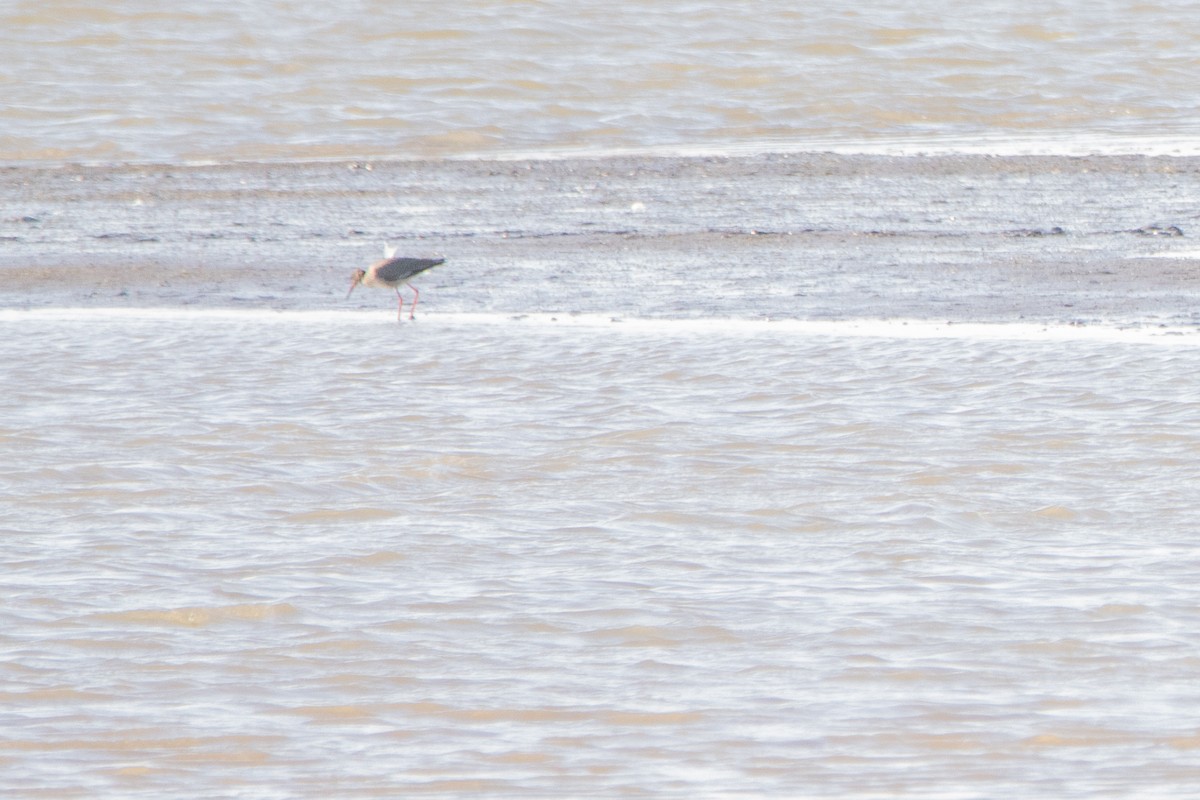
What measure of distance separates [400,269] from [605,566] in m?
4.08

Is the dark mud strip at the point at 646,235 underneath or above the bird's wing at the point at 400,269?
underneath

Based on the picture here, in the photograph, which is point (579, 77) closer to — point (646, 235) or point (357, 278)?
point (646, 235)

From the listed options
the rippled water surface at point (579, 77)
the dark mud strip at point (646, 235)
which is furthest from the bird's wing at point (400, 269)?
the rippled water surface at point (579, 77)

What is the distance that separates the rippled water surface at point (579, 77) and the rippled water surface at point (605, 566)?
25.2 ft

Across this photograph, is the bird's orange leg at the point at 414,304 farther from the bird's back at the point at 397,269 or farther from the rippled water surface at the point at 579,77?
the rippled water surface at the point at 579,77

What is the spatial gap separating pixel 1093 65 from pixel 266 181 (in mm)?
8366

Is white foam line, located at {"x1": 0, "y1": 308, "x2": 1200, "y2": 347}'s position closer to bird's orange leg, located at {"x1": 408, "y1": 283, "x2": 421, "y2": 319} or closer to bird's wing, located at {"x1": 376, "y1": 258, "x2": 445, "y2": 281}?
bird's orange leg, located at {"x1": 408, "y1": 283, "x2": 421, "y2": 319}

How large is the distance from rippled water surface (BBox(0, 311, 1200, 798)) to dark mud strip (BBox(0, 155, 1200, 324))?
43.5 inches

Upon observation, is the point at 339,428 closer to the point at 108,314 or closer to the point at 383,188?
the point at 108,314

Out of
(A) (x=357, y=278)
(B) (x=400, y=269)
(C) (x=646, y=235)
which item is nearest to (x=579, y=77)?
(C) (x=646, y=235)

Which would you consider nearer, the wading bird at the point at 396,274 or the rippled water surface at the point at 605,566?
the rippled water surface at the point at 605,566

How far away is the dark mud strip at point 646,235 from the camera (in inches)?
365

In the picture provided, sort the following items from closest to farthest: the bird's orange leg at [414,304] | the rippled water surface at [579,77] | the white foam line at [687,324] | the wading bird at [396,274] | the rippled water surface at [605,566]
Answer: the rippled water surface at [605,566], the white foam line at [687,324], the bird's orange leg at [414,304], the wading bird at [396,274], the rippled water surface at [579,77]

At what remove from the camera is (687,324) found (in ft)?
28.1
